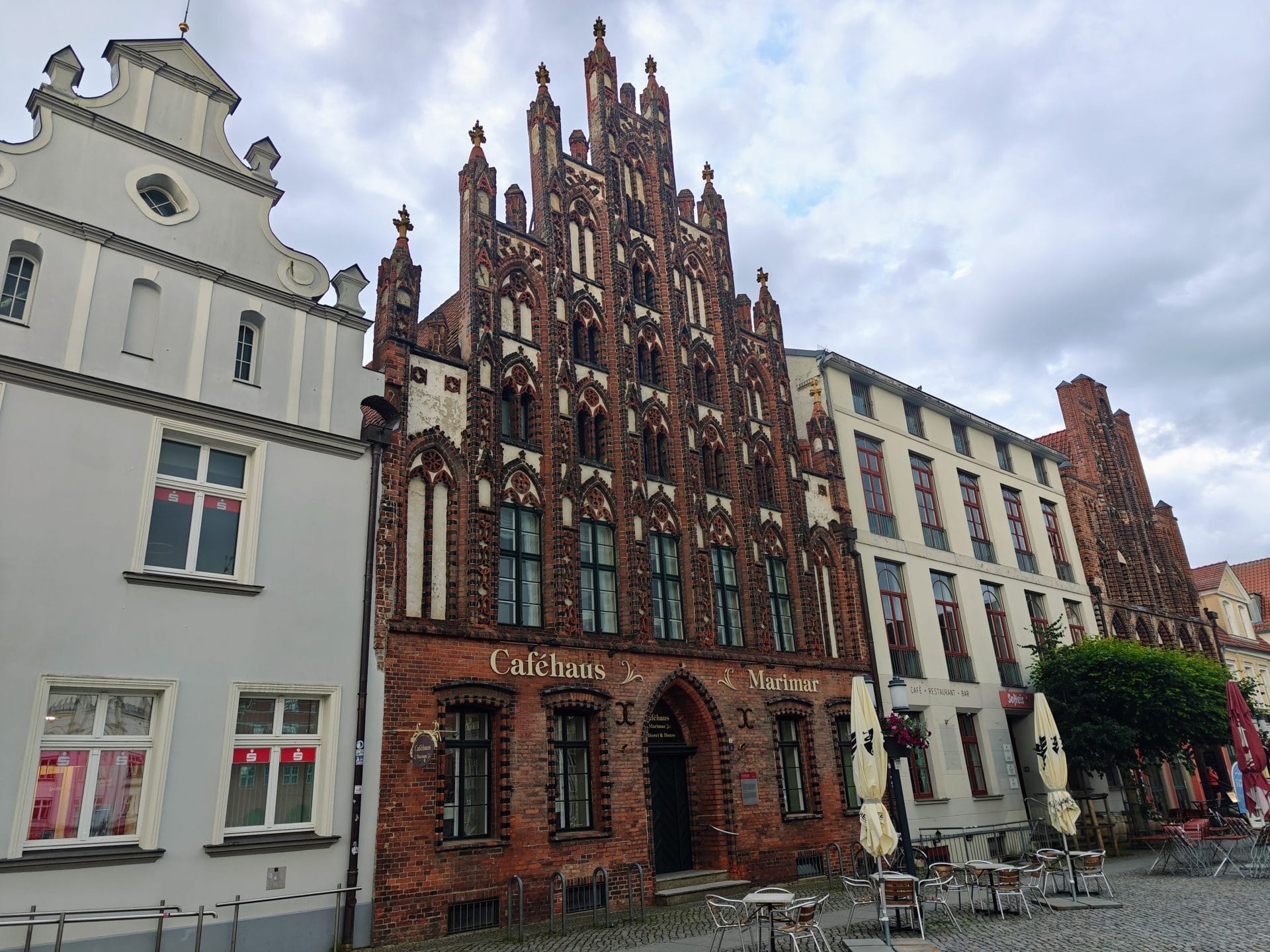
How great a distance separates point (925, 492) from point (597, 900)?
17009 millimetres

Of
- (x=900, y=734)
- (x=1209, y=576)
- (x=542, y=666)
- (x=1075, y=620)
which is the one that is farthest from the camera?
(x=1209, y=576)

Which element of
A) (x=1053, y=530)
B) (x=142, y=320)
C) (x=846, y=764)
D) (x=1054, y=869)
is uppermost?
(x=1053, y=530)

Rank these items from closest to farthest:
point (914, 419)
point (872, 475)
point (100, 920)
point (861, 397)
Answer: point (100, 920) < point (872, 475) < point (861, 397) < point (914, 419)

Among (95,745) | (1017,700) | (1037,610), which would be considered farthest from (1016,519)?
(95,745)

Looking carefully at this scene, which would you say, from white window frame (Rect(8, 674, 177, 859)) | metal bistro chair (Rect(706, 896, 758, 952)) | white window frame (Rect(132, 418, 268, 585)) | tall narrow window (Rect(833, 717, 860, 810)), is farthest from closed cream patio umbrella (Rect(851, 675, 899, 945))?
white window frame (Rect(8, 674, 177, 859))

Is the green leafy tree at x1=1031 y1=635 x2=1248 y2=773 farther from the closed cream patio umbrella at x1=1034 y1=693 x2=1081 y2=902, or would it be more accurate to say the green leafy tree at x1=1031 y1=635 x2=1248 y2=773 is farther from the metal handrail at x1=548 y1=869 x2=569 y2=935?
the metal handrail at x1=548 y1=869 x2=569 y2=935

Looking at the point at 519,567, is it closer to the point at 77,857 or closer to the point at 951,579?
the point at 77,857

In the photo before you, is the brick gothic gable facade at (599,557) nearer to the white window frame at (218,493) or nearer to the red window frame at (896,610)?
the red window frame at (896,610)

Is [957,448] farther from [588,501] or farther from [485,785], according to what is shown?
[485,785]

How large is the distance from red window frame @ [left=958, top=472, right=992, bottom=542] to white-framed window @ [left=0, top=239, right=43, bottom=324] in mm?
25011

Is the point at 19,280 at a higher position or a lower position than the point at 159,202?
lower

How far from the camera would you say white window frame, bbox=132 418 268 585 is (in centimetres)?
1220

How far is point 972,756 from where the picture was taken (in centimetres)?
2473

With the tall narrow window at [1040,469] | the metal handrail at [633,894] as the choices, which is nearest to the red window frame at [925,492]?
the tall narrow window at [1040,469]
